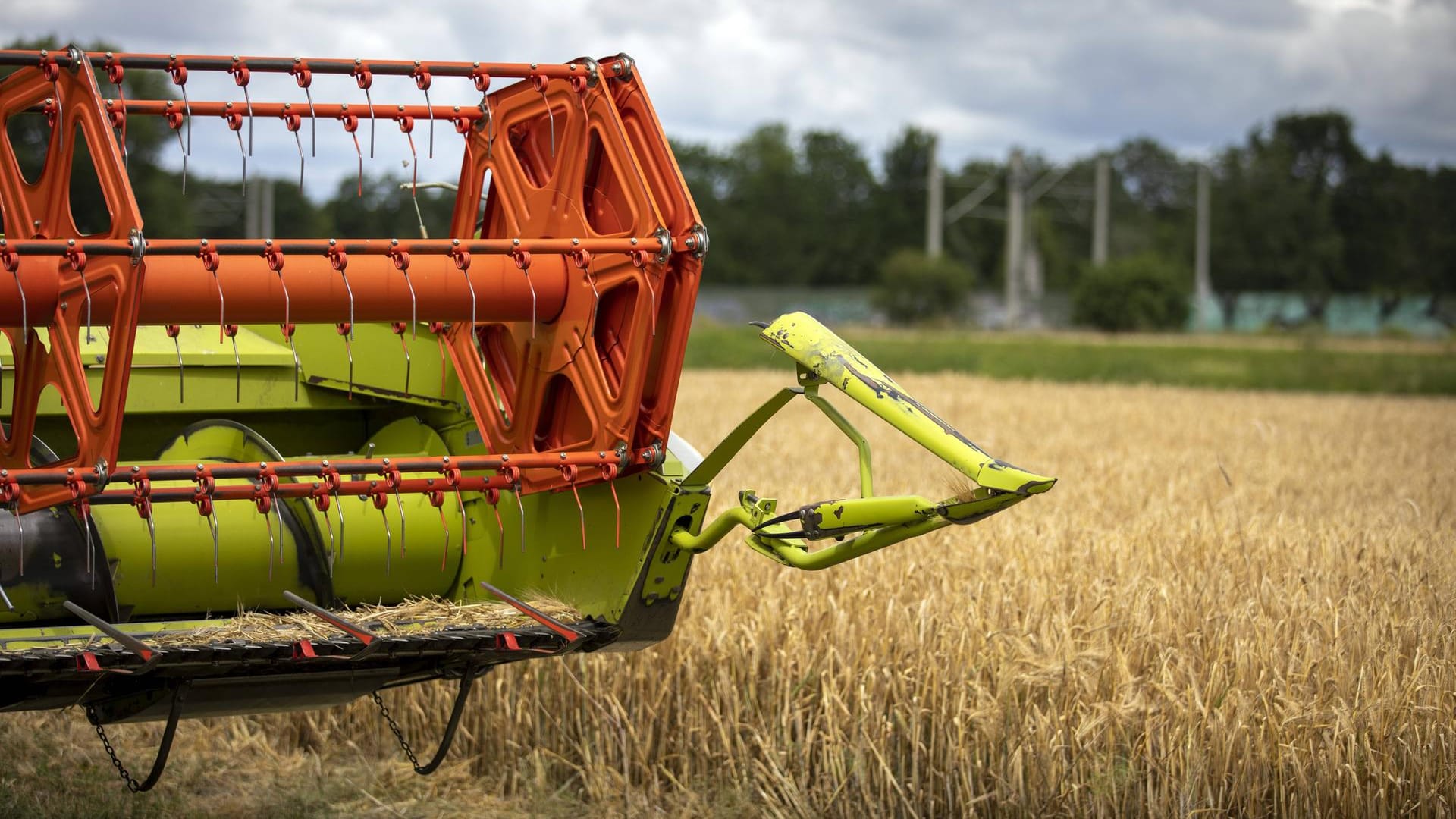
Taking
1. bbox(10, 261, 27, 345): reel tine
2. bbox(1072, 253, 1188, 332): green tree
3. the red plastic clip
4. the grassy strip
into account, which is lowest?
the grassy strip

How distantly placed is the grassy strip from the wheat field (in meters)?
17.6

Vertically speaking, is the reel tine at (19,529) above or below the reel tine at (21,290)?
below

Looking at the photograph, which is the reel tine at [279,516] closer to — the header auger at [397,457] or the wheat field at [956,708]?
the header auger at [397,457]

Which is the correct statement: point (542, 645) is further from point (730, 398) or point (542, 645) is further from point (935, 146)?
point (935, 146)

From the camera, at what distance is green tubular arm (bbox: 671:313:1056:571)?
3064 millimetres

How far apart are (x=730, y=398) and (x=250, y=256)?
12.8 m

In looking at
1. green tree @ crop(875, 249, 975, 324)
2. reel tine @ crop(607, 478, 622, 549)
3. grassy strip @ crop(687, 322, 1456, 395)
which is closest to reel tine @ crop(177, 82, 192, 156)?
reel tine @ crop(607, 478, 622, 549)

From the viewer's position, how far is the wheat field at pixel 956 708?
159 inches

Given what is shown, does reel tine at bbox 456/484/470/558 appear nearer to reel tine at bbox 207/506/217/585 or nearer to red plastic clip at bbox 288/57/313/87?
reel tine at bbox 207/506/217/585

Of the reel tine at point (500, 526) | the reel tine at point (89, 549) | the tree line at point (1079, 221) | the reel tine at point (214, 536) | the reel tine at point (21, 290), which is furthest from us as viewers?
the tree line at point (1079, 221)

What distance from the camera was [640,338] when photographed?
3.73 metres

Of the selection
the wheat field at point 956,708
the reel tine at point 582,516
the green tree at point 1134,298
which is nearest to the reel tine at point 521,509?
the reel tine at point 582,516

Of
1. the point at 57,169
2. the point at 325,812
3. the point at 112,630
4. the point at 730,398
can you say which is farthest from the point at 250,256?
the point at 730,398

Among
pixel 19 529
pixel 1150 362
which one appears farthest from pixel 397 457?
pixel 1150 362
